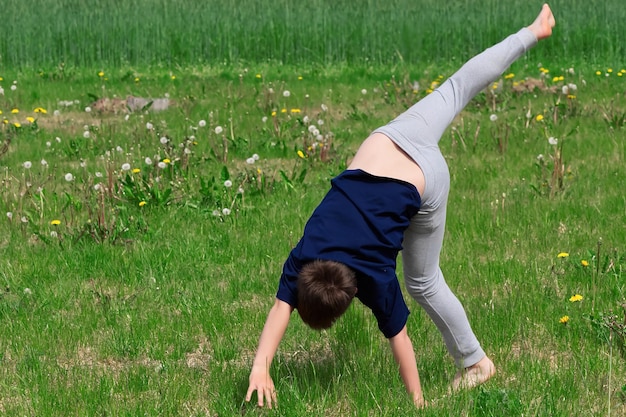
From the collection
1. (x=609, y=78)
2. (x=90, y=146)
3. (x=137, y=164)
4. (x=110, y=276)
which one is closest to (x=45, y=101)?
(x=90, y=146)

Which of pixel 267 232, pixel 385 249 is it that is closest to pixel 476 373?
pixel 385 249

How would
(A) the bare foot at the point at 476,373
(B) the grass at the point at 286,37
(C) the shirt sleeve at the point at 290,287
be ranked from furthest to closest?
(B) the grass at the point at 286,37, (A) the bare foot at the point at 476,373, (C) the shirt sleeve at the point at 290,287

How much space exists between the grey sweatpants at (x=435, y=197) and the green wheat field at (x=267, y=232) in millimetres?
277

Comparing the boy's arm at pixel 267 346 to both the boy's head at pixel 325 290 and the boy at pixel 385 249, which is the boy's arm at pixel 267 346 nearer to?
the boy at pixel 385 249

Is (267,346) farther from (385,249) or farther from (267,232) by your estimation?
(267,232)

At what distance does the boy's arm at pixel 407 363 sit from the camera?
146 inches

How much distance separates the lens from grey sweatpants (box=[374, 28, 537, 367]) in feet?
12.4

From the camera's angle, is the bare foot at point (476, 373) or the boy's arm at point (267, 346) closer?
the boy's arm at point (267, 346)

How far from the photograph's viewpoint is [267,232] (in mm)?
6301

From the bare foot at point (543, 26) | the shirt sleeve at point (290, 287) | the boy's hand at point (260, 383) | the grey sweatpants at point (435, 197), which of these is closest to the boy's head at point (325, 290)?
the shirt sleeve at point (290, 287)

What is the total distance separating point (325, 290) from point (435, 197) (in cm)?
69

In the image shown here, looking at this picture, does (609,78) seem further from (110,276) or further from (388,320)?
(388,320)

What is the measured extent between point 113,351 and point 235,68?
881 cm

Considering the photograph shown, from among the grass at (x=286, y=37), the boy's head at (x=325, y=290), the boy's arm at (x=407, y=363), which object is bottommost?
the grass at (x=286, y=37)
